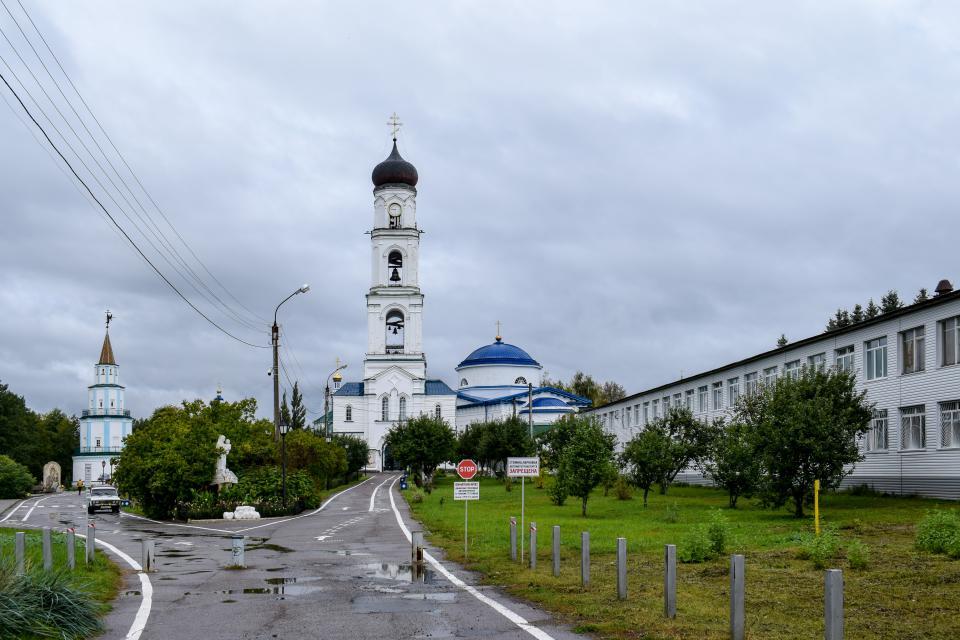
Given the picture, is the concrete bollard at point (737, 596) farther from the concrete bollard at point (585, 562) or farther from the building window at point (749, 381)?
the building window at point (749, 381)

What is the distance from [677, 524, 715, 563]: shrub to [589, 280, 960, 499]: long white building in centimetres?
→ 1663

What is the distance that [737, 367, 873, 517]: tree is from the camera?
93.1 ft

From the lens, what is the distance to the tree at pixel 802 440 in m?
28.4

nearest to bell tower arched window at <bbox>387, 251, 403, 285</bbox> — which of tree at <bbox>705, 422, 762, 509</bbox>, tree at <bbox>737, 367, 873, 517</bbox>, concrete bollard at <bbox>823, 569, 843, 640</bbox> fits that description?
tree at <bbox>705, 422, 762, 509</bbox>

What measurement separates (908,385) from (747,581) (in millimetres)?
21962

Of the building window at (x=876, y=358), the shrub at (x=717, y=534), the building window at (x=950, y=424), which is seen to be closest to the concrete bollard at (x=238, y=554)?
the shrub at (x=717, y=534)

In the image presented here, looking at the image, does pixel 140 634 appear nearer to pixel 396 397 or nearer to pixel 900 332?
pixel 900 332

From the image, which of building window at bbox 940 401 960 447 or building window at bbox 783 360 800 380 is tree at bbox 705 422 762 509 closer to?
building window at bbox 940 401 960 447

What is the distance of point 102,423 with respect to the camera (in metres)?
102

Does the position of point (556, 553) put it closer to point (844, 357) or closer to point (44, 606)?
point (44, 606)

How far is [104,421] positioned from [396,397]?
3097 cm

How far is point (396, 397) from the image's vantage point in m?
97.7

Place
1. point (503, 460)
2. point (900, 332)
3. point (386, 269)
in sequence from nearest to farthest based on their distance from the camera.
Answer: point (900, 332)
point (503, 460)
point (386, 269)

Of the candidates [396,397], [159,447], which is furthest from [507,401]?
[159,447]
